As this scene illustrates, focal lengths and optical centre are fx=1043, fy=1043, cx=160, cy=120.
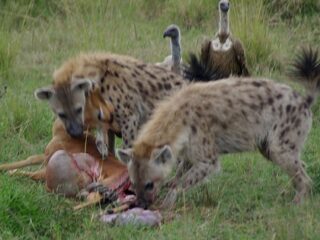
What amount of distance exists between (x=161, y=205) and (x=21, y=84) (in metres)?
3.33

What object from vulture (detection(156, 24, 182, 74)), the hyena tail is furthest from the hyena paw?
vulture (detection(156, 24, 182, 74))

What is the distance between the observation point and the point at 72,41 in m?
10.9

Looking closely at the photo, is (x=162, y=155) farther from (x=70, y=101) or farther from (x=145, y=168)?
(x=70, y=101)

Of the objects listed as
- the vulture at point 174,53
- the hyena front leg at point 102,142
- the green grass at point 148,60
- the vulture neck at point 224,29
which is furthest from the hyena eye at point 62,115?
the vulture neck at point 224,29

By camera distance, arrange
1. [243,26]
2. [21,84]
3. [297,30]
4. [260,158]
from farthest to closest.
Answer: [297,30] → [243,26] → [21,84] → [260,158]

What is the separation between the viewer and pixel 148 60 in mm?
10312

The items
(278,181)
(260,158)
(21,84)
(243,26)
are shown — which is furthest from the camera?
(243,26)

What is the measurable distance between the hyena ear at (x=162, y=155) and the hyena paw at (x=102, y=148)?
0.68 meters

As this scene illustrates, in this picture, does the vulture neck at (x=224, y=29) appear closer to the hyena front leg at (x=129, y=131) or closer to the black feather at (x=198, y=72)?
the black feather at (x=198, y=72)

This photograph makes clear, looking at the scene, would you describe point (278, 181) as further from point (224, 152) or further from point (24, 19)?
point (24, 19)

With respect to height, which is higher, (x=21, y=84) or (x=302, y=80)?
(x=302, y=80)

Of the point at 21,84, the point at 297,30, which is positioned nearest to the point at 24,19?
the point at 21,84

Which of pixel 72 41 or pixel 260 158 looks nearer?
pixel 260 158

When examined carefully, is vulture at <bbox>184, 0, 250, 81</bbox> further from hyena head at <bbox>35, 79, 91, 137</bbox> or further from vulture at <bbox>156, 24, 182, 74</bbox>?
hyena head at <bbox>35, 79, 91, 137</bbox>
